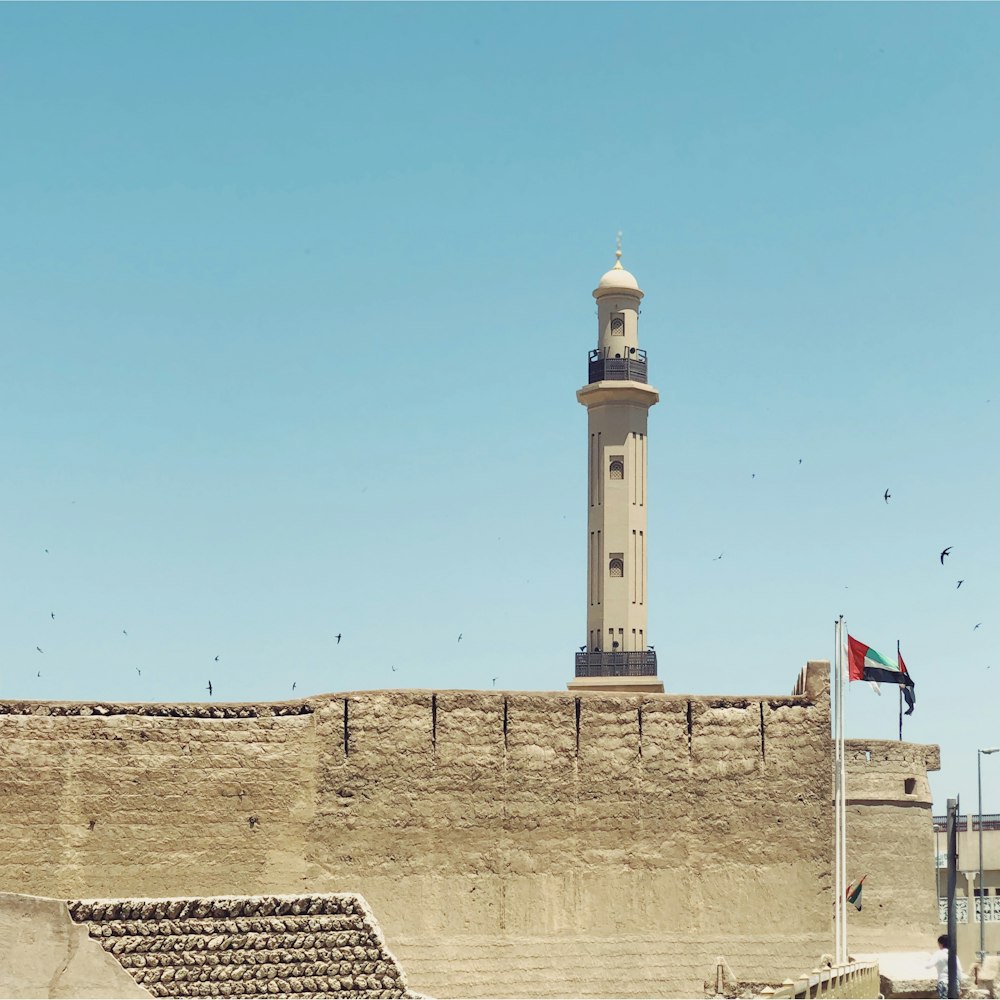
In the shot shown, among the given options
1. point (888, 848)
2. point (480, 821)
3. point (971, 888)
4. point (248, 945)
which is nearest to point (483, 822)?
point (480, 821)

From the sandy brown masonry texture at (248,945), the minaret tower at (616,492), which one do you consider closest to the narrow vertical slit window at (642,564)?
the minaret tower at (616,492)

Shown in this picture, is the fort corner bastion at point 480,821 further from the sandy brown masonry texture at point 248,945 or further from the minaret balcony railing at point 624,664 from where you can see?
the minaret balcony railing at point 624,664

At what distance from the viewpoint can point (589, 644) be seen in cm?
5569

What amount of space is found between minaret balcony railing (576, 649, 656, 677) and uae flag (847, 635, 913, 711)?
2320 cm

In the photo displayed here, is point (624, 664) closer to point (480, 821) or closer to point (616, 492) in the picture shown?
point (616, 492)

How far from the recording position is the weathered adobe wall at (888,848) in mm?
41188

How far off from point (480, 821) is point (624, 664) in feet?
95.5

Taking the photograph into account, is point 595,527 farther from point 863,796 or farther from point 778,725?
point 778,725

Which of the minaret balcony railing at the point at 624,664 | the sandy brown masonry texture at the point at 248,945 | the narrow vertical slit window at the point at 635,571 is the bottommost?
the sandy brown masonry texture at the point at 248,945

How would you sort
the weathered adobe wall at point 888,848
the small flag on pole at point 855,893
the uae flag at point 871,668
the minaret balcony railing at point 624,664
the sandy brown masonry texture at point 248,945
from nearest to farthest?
the sandy brown masonry texture at point 248,945 < the uae flag at point 871,668 < the small flag on pole at point 855,893 < the weathered adobe wall at point 888,848 < the minaret balcony railing at point 624,664

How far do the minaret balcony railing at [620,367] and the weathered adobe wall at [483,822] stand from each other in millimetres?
28628

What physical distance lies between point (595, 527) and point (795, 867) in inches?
1155

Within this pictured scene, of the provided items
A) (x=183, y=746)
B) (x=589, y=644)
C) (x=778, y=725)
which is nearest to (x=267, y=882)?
(x=183, y=746)

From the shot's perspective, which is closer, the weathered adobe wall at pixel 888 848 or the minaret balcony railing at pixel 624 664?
the weathered adobe wall at pixel 888 848
